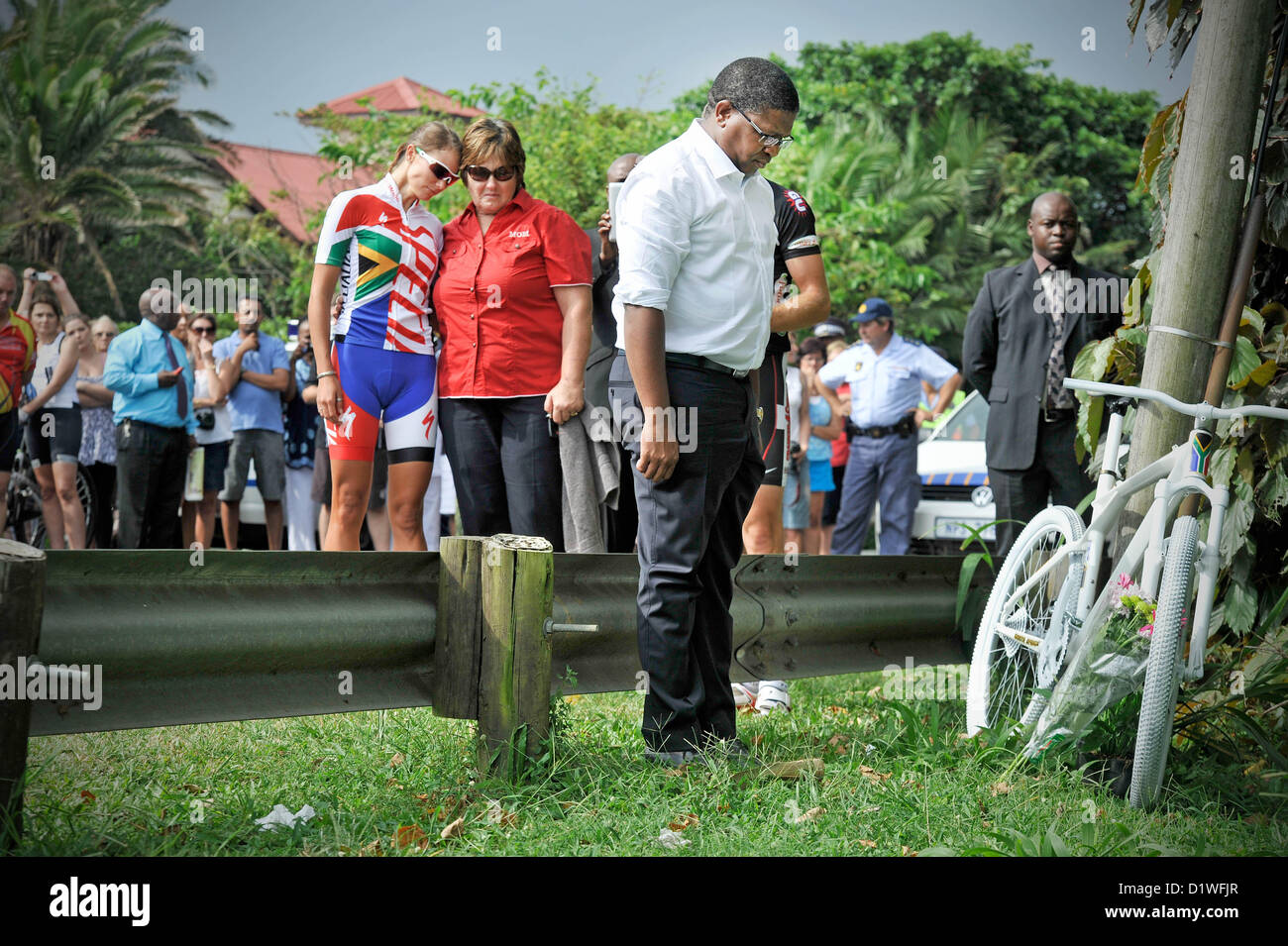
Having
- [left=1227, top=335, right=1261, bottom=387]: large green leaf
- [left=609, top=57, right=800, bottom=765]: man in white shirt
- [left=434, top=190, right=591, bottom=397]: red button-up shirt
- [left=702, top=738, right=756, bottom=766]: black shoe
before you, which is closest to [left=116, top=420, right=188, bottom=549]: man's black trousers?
[left=434, top=190, right=591, bottom=397]: red button-up shirt

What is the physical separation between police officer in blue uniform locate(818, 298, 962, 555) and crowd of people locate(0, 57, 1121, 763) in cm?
336

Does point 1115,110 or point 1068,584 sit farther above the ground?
point 1115,110

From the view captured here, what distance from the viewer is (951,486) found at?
11.6m

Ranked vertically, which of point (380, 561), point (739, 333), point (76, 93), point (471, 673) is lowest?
point (471, 673)

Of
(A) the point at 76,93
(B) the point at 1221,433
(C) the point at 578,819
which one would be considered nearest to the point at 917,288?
(A) the point at 76,93

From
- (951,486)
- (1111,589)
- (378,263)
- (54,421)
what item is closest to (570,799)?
(1111,589)

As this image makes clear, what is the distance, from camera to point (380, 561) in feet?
11.9

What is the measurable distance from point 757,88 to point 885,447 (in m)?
6.29

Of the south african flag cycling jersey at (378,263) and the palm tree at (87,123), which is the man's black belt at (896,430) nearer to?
the south african flag cycling jersey at (378,263)

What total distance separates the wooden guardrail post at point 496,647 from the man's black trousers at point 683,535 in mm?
356

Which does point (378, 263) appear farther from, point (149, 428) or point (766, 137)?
point (149, 428)
